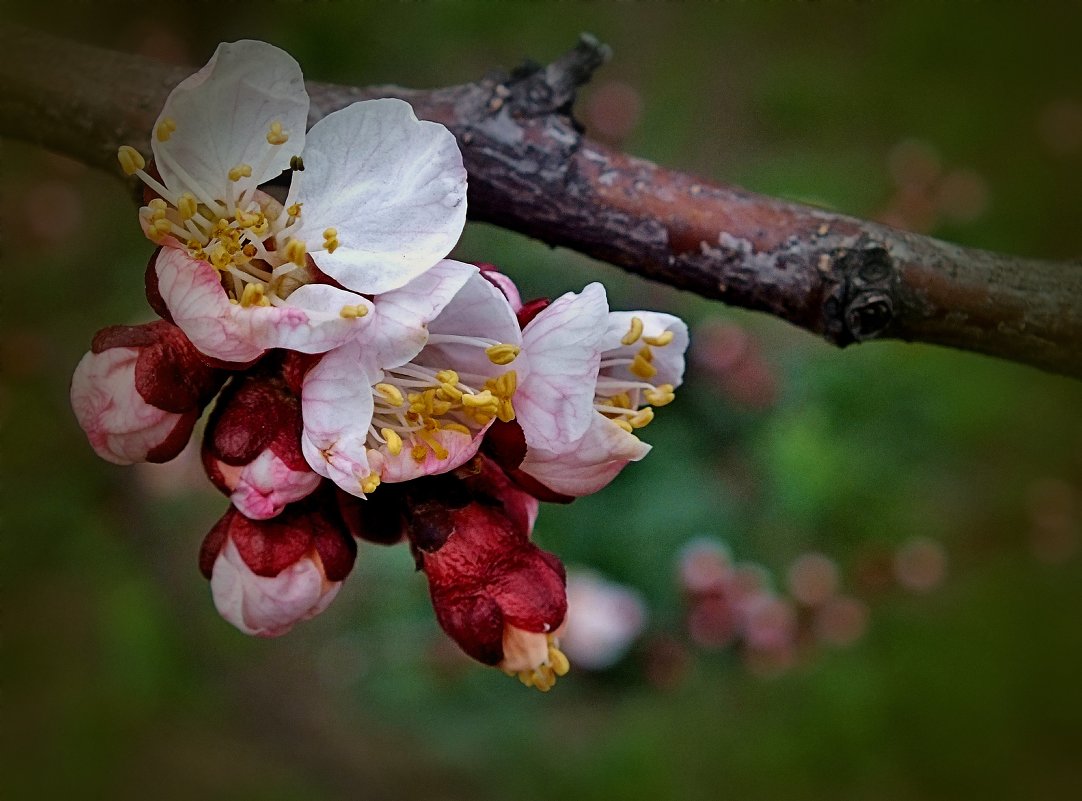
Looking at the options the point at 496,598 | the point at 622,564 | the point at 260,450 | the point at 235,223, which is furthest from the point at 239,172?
the point at 622,564

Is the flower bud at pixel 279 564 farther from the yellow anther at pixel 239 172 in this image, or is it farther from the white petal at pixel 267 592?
the yellow anther at pixel 239 172

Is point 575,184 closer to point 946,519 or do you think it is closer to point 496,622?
point 496,622

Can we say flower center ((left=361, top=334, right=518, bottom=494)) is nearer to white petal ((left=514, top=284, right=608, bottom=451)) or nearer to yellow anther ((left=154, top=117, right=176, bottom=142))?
white petal ((left=514, top=284, right=608, bottom=451))

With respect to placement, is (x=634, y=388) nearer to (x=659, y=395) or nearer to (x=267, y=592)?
(x=659, y=395)

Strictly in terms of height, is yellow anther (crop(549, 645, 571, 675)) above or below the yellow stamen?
below

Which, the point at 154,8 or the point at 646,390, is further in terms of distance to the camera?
the point at 154,8

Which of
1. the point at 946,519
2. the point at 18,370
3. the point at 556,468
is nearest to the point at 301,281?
the point at 556,468

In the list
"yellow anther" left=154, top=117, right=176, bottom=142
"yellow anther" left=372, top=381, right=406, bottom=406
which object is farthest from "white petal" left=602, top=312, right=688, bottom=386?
"yellow anther" left=154, top=117, right=176, bottom=142

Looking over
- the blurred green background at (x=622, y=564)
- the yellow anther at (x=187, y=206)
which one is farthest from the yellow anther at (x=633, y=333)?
the blurred green background at (x=622, y=564)

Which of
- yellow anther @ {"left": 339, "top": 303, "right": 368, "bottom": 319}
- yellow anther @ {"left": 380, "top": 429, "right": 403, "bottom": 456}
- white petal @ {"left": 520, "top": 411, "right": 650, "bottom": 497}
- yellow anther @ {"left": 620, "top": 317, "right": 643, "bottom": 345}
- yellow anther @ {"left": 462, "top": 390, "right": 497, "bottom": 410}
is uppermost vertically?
yellow anther @ {"left": 339, "top": 303, "right": 368, "bottom": 319}
